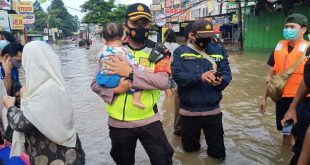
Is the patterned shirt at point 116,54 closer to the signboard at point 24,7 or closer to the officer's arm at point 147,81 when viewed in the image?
the officer's arm at point 147,81

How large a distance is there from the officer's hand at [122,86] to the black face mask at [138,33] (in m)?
0.45

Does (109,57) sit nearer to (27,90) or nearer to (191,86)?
(27,90)

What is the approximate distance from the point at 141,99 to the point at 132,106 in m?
0.10

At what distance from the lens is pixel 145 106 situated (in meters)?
2.87

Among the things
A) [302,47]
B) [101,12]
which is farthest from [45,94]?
[101,12]

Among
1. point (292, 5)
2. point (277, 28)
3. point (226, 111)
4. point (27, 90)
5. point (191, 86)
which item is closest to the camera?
point (27, 90)

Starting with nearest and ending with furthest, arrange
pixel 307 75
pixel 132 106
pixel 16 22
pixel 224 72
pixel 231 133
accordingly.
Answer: pixel 307 75
pixel 132 106
pixel 224 72
pixel 231 133
pixel 16 22

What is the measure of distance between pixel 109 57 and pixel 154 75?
41 cm

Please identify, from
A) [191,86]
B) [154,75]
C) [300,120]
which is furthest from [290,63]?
[154,75]

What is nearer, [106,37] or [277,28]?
[106,37]

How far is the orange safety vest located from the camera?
404cm

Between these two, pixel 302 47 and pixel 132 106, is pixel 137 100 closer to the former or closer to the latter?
pixel 132 106

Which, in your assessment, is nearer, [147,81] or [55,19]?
[147,81]

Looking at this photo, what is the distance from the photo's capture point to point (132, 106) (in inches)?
113
